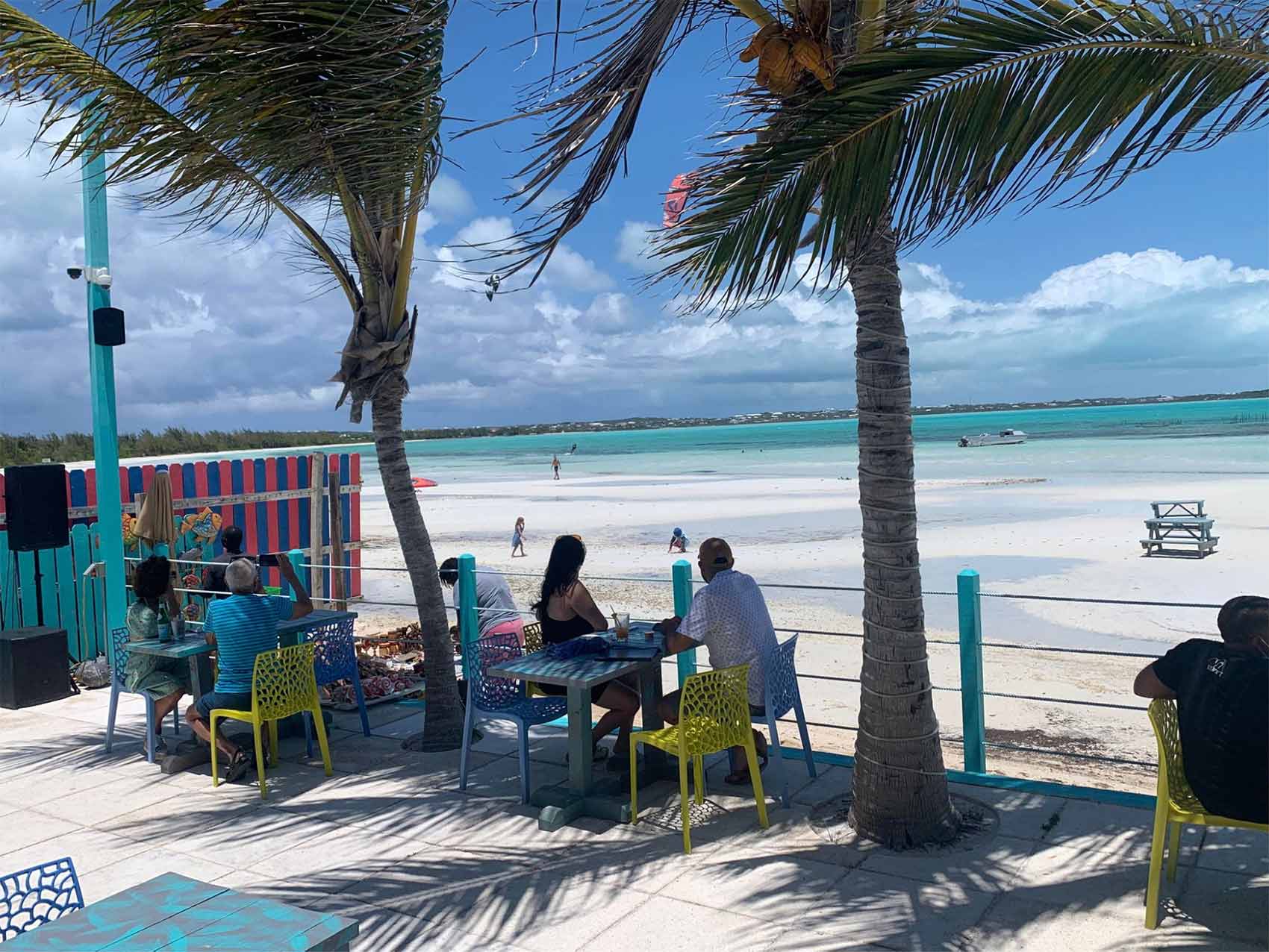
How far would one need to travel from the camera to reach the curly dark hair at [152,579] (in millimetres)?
6383

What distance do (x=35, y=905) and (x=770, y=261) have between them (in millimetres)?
3298

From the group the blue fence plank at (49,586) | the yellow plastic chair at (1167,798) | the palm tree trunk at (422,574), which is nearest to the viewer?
the yellow plastic chair at (1167,798)

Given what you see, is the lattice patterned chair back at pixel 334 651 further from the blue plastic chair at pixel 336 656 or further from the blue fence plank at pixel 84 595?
the blue fence plank at pixel 84 595

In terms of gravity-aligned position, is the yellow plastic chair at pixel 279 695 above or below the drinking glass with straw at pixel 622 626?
below

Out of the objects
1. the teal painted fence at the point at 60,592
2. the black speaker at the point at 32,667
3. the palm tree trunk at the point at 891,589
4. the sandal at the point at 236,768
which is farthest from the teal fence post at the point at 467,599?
the teal painted fence at the point at 60,592

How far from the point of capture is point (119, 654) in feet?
21.6

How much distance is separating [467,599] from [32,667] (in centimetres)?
368

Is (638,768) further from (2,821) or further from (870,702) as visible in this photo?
(2,821)

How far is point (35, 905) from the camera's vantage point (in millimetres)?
2844

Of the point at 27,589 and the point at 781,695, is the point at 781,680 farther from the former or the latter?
the point at 27,589

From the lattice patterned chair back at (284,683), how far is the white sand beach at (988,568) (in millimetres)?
1755

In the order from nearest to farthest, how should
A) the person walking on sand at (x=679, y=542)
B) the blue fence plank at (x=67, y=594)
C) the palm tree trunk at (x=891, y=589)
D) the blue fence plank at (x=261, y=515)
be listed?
the palm tree trunk at (x=891, y=589), the blue fence plank at (x=67, y=594), the blue fence plank at (x=261, y=515), the person walking on sand at (x=679, y=542)

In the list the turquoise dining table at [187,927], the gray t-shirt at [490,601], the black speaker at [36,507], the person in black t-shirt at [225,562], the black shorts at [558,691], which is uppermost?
the black speaker at [36,507]

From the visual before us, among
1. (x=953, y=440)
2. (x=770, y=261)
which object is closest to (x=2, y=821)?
(x=770, y=261)
